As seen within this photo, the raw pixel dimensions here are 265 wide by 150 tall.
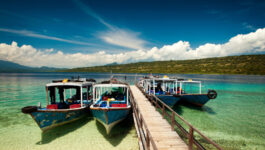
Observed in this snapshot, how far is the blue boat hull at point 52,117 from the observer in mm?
10458

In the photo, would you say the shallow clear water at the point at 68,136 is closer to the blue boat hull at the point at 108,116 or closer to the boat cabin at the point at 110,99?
the blue boat hull at the point at 108,116

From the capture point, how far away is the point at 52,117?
11.3 metres

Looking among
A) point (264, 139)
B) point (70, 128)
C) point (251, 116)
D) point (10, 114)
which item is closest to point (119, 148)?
point (70, 128)

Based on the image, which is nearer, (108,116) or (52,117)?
(108,116)

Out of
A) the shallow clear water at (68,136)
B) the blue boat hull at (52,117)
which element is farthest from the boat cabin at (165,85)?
the blue boat hull at (52,117)

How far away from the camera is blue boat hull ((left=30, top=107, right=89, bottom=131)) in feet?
34.3

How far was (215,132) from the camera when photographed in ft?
41.1

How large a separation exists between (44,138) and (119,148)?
22.1ft

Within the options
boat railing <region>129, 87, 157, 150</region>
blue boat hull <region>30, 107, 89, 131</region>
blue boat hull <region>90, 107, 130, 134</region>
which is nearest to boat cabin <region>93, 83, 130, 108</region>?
blue boat hull <region>90, 107, 130, 134</region>

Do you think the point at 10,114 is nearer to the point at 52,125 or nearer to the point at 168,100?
the point at 52,125

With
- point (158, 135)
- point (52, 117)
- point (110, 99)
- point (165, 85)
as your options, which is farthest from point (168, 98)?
point (52, 117)

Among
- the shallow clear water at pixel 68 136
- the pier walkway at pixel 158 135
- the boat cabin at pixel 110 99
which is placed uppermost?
the boat cabin at pixel 110 99

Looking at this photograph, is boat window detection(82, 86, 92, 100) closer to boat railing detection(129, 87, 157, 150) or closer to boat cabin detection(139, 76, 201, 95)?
boat cabin detection(139, 76, 201, 95)

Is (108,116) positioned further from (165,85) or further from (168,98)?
(165,85)
